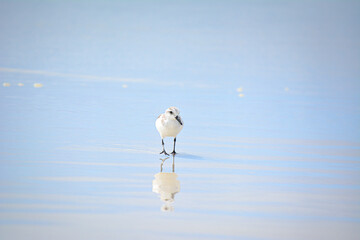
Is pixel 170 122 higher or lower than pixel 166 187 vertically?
higher

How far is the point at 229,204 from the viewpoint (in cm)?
557

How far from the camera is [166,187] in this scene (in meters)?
6.09

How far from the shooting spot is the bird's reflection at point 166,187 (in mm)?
5489

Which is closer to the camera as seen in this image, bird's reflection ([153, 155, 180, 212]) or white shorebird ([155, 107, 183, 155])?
bird's reflection ([153, 155, 180, 212])

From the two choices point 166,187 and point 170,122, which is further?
point 170,122

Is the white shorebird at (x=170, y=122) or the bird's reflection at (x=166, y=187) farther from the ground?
the white shorebird at (x=170, y=122)

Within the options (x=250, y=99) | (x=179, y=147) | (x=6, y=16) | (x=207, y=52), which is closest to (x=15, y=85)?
(x=250, y=99)

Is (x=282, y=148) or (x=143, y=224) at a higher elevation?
(x=282, y=148)

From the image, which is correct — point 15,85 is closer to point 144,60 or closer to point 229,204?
point 229,204

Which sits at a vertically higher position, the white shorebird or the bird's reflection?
the white shorebird

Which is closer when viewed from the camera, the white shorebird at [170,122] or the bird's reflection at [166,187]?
the bird's reflection at [166,187]

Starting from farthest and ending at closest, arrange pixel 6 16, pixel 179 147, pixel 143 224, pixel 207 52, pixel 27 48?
pixel 6 16 < pixel 207 52 < pixel 27 48 < pixel 179 147 < pixel 143 224

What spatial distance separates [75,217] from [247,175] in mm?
2627

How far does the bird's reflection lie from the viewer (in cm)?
549
